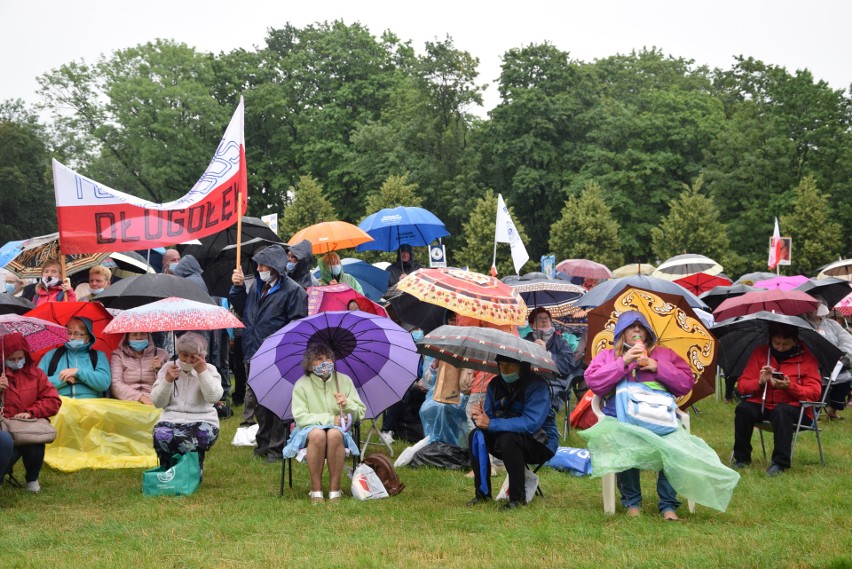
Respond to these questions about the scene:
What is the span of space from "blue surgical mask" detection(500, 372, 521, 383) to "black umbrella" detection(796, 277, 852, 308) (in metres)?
8.23

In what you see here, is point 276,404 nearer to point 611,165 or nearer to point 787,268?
point 787,268

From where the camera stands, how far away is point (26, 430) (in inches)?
340

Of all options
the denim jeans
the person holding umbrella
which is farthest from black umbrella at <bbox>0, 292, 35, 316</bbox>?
the denim jeans

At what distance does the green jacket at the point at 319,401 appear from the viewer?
8.59m

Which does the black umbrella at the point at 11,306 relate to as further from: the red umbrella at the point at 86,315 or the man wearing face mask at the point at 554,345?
the man wearing face mask at the point at 554,345

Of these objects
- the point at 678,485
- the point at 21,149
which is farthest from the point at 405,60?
the point at 678,485

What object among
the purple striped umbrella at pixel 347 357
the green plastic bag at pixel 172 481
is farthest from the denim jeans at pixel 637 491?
the green plastic bag at pixel 172 481

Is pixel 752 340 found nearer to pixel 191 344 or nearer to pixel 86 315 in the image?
pixel 191 344

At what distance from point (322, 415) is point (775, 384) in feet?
14.3

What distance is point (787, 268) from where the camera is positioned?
129ft

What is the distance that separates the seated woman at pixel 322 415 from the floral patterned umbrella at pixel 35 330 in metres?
2.20

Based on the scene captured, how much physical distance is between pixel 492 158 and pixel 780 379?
124 feet

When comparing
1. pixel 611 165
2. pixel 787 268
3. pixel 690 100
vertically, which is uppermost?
pixel 690 100

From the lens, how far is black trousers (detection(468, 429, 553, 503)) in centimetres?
798
